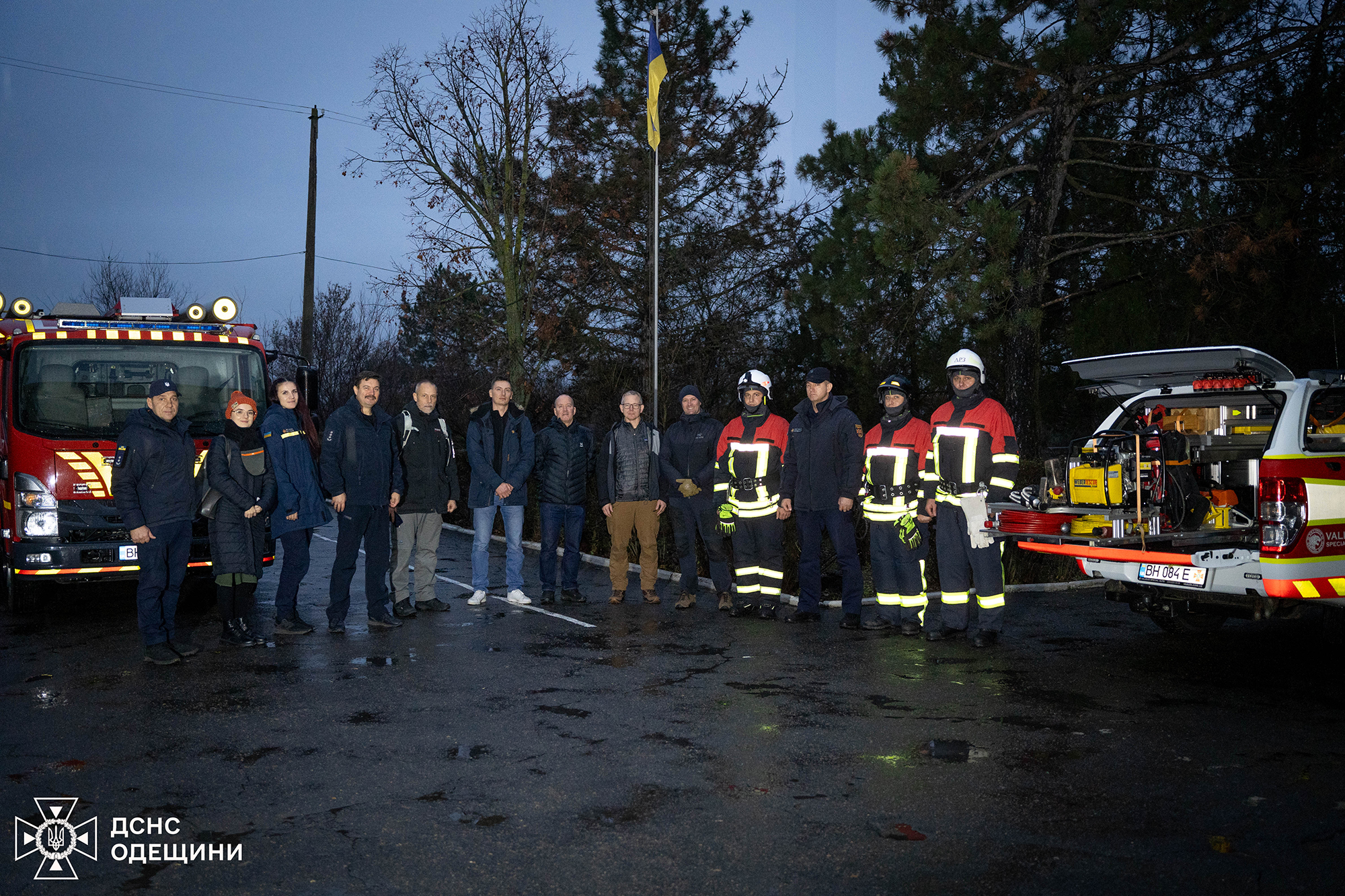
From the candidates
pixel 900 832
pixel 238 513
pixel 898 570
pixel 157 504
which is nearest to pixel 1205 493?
pixel 898 570

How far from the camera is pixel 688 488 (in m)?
9.95

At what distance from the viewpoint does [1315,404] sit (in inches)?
305

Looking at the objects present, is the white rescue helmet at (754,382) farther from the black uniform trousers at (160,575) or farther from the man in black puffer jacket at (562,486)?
the black uniform trousers at (160,575)

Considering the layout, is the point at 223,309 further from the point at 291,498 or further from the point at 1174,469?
the point at 1174,469

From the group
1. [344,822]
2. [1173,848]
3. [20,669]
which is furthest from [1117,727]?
[20,669]

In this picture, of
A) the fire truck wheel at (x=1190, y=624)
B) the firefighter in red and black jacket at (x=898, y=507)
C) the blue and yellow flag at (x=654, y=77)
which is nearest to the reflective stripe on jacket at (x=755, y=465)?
the firefighter in red and black jacket at (x=898, y=507)

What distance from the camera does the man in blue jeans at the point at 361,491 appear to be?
8766 mm

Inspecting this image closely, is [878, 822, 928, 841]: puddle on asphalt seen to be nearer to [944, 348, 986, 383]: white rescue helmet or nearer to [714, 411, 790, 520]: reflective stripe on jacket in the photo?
[944, 348, 986, 383]: white rescue helmet

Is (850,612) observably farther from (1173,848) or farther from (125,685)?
(125,685)

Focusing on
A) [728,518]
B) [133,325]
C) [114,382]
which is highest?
[133,325]

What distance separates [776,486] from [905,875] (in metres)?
5.73

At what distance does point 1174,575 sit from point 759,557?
362 centimetres

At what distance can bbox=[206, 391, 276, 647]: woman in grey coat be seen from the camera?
8062mm

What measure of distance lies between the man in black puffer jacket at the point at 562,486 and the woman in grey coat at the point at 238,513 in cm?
274
